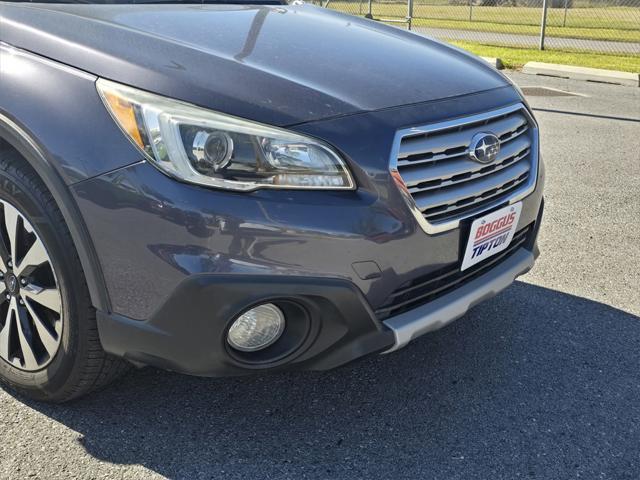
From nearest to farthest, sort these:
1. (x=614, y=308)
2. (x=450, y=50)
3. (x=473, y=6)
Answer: (x=450, y=50)
(x=614, y=308)
(x=473, y=6)

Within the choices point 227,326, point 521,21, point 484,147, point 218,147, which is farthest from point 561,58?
point 227,326

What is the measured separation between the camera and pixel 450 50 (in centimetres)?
313

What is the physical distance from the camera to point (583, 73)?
35.4 feet

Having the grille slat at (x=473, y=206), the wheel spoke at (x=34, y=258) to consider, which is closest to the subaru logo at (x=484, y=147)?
the grille slat at (x=473, y=206)

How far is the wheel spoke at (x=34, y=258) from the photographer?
7.50ft

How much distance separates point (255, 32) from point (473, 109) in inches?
35.0

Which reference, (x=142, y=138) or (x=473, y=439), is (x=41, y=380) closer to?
(x=142, y=138)

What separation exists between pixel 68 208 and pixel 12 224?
0.36 meters

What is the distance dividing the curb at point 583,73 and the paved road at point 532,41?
3188 millimetres

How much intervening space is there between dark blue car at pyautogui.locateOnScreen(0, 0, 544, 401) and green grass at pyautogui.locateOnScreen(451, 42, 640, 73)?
32.8ft

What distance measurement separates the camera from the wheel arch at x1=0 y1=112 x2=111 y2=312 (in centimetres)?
212

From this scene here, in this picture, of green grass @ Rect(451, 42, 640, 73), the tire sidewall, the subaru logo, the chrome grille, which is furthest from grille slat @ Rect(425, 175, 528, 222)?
green grass @ Rect(451, 42, 640, 73)

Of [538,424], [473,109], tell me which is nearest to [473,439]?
[538,424]

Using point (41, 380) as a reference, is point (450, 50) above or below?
above
